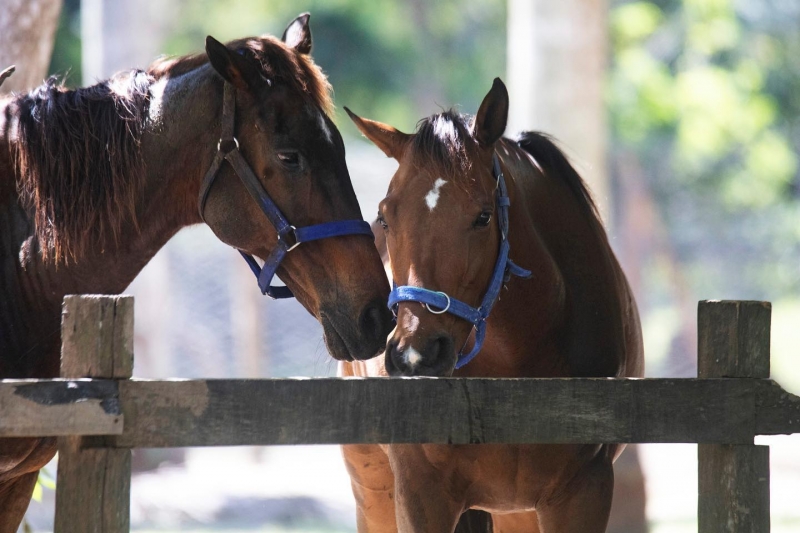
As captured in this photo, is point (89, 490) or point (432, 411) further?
point (432, 411)

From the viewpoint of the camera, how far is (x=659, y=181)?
61.6 feet

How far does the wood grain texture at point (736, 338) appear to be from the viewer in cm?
226

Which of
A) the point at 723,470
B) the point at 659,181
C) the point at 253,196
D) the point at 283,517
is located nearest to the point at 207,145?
the point at 253,196

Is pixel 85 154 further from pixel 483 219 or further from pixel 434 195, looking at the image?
pixel 483 219

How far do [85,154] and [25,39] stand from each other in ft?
7.77

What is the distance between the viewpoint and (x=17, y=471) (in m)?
2.69

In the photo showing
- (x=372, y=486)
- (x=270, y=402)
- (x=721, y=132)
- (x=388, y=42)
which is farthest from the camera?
(x=388, y=42)

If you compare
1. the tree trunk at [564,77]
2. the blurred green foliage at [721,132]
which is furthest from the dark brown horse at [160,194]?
the blurred green foliage at [721,132]

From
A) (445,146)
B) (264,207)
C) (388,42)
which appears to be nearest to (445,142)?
(445,146)

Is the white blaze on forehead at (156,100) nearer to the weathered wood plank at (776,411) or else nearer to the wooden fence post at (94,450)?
the wooden fence post at (94,450)

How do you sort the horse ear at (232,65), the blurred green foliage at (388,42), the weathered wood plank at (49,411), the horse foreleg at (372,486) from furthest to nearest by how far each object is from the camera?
1. the blurred green foliage at (388,42)
2. the horse foreleg at (372,486)
3. the horse ear at (232,65)
4. the weathered wood plank at (49,411)

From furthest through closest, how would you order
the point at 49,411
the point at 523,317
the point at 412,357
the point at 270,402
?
1. the point at 523,317
2. the point at 412,357
3. the point at 270,402
4. the point at 49,411

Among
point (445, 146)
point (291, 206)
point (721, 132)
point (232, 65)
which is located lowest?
point (291, 206)

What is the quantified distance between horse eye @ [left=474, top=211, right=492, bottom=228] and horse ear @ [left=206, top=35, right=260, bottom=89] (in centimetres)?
80
